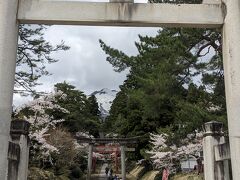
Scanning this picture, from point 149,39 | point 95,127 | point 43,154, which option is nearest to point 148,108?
point 149,39

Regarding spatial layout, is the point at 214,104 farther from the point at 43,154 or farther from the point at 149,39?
the point at 43,154

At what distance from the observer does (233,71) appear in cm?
611

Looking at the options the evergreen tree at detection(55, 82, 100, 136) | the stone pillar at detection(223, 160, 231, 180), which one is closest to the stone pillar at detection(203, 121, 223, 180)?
the stone pillar at detection(223, 160, 231, 180)

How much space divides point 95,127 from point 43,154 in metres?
28.7

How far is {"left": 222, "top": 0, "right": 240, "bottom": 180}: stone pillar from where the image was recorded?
19.6ft

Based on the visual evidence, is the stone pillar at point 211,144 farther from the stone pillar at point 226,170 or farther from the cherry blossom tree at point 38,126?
the cherry blossom tree at point 38,126

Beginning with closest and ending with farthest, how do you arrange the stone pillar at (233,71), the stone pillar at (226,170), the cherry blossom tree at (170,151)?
the stone pillar at (233,71)
the stone pillar at (226,170)
the cherry blossom tree at (170,151)

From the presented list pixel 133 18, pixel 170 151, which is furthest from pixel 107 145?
pixel 133 18

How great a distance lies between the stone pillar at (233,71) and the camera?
5980mm

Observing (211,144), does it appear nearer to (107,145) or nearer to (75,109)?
(107,145)

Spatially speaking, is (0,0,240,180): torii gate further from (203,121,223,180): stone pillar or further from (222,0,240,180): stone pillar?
(203,121,223,180): stone pillar

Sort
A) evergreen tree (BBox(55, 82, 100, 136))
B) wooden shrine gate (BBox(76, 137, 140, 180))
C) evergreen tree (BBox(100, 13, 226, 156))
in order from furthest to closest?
evergreen tree (BBox(55, 82, 100, 136)) → wooden shrine gate (BBox(76, 137, 140, 180)) → evergreen tree (BBox(100, 13, 226, 156))

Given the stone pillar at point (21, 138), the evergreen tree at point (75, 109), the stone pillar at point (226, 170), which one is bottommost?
the stone pillar at point (226, 170)

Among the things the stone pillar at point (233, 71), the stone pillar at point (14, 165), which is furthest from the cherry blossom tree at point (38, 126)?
the stone pillar at point (233, 71)
